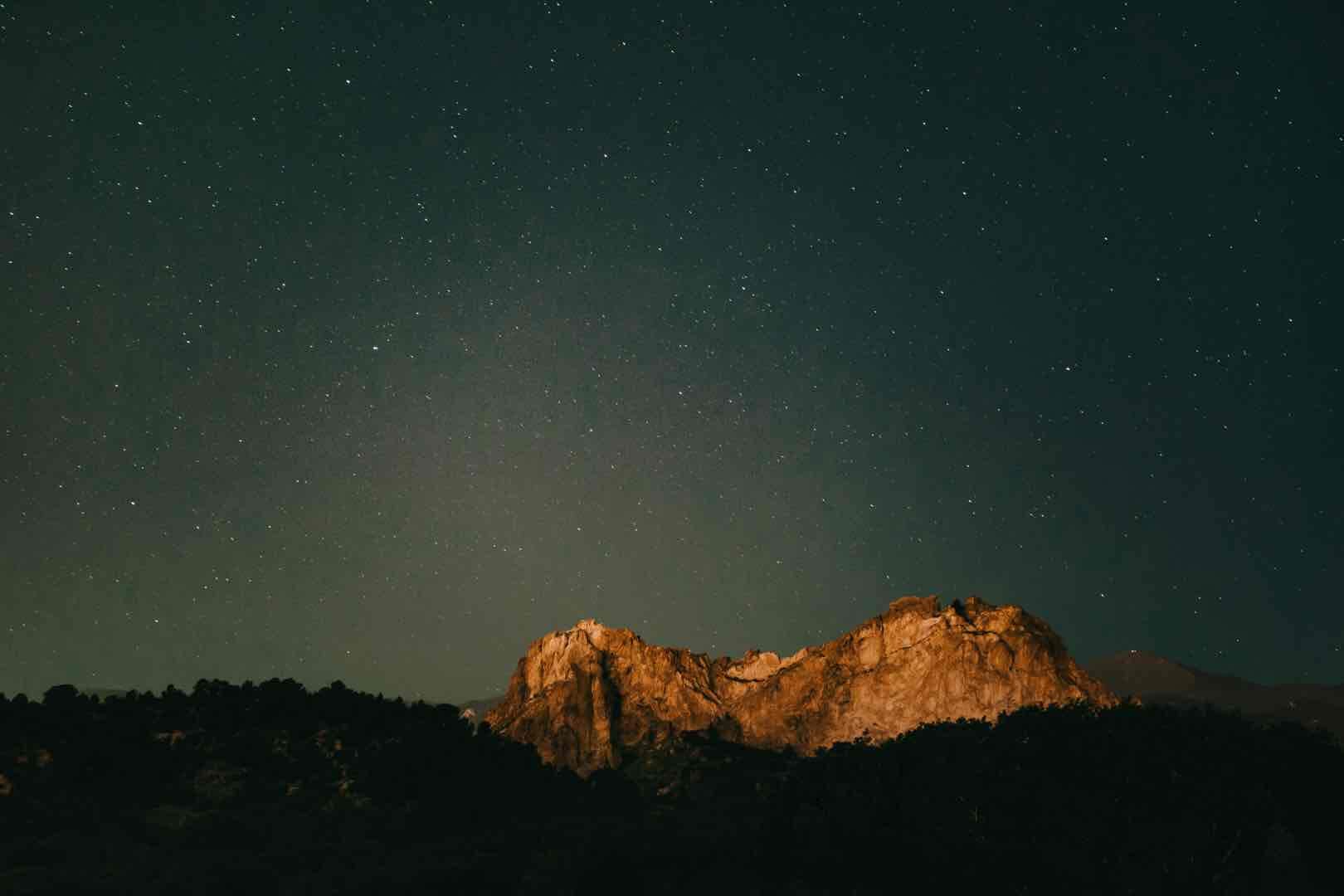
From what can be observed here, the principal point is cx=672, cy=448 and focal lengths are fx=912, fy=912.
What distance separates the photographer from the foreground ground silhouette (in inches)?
1970

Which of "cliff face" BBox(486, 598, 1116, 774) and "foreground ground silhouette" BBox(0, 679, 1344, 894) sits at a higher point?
"cliff face" BBox(486, 598, 1116, 774)

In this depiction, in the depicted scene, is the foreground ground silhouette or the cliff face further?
the cliff face

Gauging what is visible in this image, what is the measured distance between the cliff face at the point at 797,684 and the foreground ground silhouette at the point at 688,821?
27947 millimetres

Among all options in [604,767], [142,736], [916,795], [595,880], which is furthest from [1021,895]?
[604,767]

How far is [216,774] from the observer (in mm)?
65375

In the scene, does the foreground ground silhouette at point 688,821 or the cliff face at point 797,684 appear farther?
the cliff face at point 797,684

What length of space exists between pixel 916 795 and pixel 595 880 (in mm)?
20555

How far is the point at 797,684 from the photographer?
11738 cm

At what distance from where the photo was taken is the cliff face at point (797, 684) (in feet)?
333

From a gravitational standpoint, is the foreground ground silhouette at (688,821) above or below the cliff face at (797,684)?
below

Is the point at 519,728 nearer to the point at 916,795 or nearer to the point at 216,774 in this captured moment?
→ the point at 216,774

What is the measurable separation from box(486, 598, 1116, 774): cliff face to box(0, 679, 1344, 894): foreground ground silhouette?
2795 centimetres

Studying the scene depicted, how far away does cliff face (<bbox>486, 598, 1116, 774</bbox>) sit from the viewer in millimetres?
101375

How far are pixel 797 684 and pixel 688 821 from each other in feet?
140
